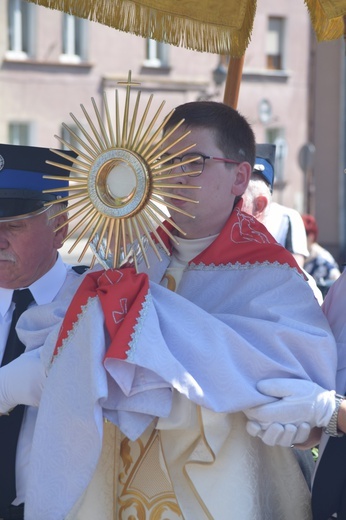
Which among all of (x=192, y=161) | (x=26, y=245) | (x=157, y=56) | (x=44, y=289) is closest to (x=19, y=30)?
(x=157, y=56)

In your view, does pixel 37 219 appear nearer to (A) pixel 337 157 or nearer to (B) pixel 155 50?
(B) pixel 155 50

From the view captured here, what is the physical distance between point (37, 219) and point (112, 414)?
109cm

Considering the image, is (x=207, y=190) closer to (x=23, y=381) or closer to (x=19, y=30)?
(x=23, y=381)

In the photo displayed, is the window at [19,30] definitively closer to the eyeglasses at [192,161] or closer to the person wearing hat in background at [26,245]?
the person wearing hat in background at [26,245]

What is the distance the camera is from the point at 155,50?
25.8m

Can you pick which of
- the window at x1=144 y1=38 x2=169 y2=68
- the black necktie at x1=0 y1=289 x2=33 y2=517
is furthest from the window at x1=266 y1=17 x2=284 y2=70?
the black necktie at x1=0 y1=289 x2=33 y2=517

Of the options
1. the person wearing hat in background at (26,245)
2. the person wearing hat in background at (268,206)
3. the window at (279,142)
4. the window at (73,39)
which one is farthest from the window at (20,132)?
the person wearing hat in background at (26,245)

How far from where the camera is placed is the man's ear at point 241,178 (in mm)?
3199

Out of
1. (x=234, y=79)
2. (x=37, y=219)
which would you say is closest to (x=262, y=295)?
(x=37, y=219)

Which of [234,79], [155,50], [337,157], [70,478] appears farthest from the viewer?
[337,157]

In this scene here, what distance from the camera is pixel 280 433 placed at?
9.19ft

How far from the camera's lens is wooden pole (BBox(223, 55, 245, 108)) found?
159 inches

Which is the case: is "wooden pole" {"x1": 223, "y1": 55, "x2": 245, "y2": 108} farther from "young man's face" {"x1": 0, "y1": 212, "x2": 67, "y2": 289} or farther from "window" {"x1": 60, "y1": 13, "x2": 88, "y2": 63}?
"window" {"x1": 60, "y1": 13, "x2": 88, "y2": 63}

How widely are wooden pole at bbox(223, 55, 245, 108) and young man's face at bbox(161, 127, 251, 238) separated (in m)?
0.95
